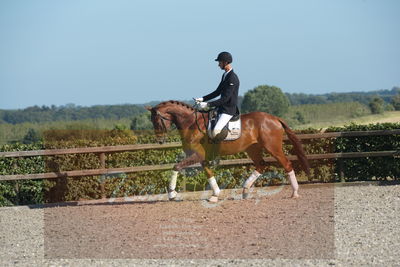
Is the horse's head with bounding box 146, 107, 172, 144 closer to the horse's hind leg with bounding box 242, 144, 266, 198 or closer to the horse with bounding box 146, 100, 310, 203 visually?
the horse with bounding box 146, 100, 310, 203

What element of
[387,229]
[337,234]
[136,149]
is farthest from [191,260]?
[136,149]

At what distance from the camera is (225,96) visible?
11281 mm

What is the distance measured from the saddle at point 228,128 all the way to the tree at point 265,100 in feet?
147

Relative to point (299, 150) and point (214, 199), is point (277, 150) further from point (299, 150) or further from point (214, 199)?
point (214, 199)

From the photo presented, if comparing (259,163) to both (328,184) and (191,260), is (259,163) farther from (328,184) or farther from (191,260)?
(191,260)

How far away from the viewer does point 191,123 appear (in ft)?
38.1

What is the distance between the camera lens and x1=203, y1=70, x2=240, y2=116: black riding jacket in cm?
1129

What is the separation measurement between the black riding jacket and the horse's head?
3.10ft

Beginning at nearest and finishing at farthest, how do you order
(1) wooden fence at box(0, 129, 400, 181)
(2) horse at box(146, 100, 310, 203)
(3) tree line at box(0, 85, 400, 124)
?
(2) horse at box(146, 100, 310, 203) → (1) wooden fence at box(0, 129, 400, 181) → (3) tree line at box(0, 85, 400, 124)

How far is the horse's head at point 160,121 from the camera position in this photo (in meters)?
11.6

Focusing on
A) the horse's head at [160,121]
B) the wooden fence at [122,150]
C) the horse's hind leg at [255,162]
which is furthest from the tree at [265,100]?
the horse's head at [160,121]

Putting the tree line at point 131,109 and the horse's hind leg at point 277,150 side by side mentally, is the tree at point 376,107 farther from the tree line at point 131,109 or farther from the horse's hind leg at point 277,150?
the horse's hind leg at point 277,150

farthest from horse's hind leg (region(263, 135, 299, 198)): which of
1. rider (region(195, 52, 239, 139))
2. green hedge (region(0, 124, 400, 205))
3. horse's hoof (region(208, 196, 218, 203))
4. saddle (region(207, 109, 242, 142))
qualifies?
green hedge (region(0, 124, 400, 205))

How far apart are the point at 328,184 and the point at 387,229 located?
16.3ft
